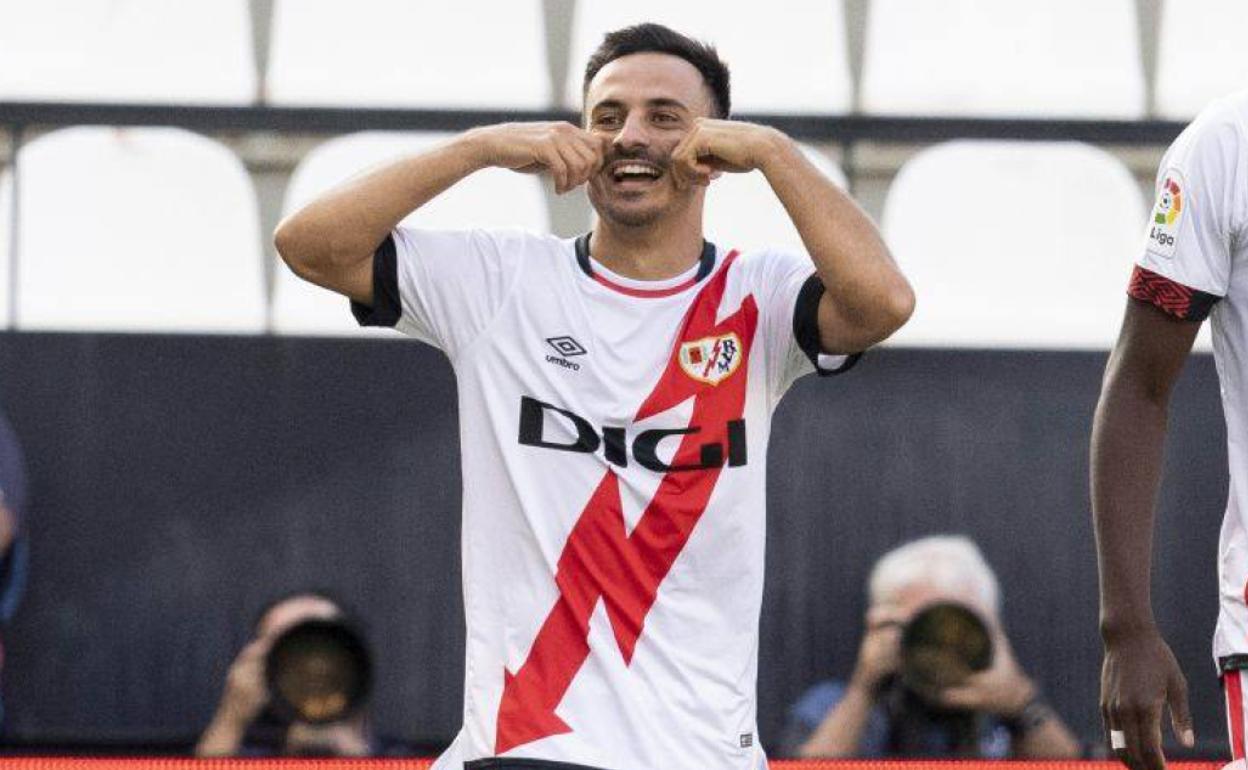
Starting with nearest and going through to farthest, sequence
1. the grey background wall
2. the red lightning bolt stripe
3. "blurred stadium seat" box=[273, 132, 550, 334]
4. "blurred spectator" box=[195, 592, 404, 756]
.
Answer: the red lightning bolt stripe < "blurred spectator" box=[195, 592, 404, 756] < the grey background wall < "blurred stadium seat" box=[273, 132, 550, 334]

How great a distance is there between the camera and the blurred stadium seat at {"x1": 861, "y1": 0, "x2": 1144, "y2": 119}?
18.8 feet

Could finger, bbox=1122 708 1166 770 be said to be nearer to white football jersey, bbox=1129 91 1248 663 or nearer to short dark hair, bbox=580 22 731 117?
white football jersey, bbox=1129 91 1248 663

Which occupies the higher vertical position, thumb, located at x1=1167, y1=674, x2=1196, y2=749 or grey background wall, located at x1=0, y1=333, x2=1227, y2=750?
Answer: grey background wall, located at x1=0, y1=333, x2=1227, y2=750

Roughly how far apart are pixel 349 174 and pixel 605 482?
2.61 m

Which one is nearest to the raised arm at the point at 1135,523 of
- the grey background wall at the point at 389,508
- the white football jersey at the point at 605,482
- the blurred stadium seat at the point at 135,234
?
the white football jersey at the point at 605,482

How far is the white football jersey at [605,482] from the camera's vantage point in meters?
3.11

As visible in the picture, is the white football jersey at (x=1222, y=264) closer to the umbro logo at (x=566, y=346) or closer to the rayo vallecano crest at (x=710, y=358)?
the rayo vallecano crest at (x=710, y=358)

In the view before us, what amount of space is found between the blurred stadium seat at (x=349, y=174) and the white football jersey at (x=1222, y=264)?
115 inches

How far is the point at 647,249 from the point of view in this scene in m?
3.28

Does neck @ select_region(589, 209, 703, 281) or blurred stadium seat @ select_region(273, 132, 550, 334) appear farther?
blurred stadium seat @ select_region(273, 132, 550, 334)

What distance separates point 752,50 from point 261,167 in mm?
1201

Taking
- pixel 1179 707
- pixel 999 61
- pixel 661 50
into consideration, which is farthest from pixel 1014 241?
pixel 1179 707

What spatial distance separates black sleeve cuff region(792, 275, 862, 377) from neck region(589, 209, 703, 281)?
0.56ft

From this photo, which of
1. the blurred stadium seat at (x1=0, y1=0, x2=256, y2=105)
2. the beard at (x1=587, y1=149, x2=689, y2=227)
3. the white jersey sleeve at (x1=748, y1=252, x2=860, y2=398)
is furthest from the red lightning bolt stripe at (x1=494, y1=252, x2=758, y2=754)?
the blurred stadium seat at (x1=0, y1=0, x2=256, y2=105)
